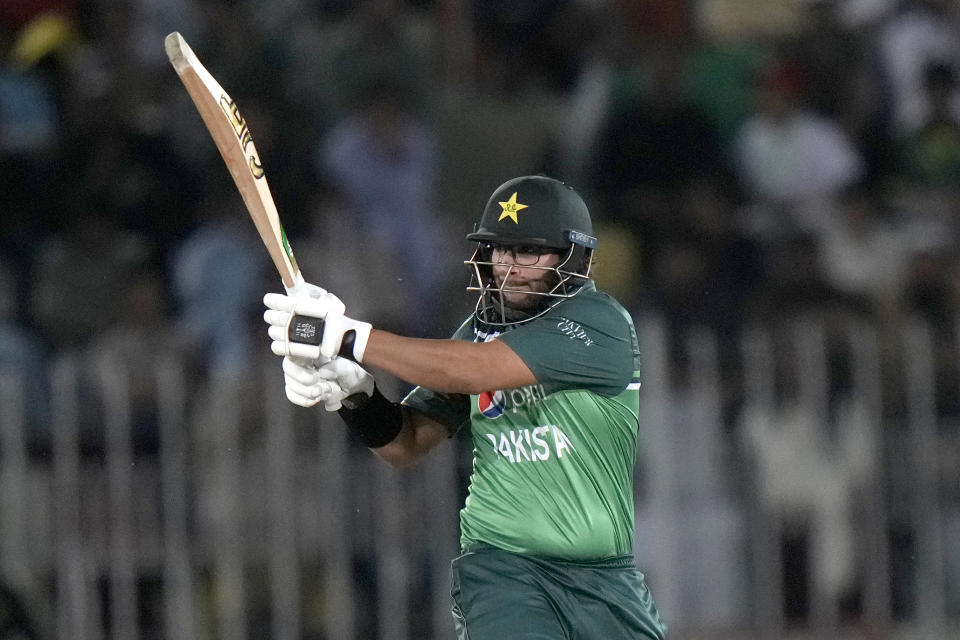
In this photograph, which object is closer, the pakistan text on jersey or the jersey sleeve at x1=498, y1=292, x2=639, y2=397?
the jersey sleeve at x1=498, y1=292, x2=639, y2=397

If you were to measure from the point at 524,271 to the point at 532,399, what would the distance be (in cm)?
42

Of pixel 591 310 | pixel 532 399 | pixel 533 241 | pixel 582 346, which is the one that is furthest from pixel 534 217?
pixel 532 399

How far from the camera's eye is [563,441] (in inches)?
209

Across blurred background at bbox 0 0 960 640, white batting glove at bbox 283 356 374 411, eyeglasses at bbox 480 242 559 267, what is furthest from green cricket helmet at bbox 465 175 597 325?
blurred background at bbox 0 0 960 640

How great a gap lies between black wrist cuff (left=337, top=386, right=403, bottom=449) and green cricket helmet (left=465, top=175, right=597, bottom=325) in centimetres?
48

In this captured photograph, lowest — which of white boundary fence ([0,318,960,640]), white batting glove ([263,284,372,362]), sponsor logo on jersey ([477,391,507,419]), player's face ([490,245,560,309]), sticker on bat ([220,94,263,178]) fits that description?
white boundary fence ([0,318,960,640])

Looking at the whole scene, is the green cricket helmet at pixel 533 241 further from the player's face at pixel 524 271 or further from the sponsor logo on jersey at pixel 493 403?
the sponsor logo on jersey at pixel 493 403

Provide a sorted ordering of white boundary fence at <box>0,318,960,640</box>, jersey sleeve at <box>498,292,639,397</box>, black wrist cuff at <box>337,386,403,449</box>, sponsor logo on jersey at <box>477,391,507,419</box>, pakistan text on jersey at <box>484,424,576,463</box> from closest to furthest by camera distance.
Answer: jersey sleeve at <box>498,292,639,397</box> → pakistan text on jersey at <box>484,424,576,463</box> → sponsor logo on jersey at <box>477,391,507,419</box> → black wrist cuff at <box>337,386,403,449</box> → white boundary fence at <box>0,318,960,640</box>

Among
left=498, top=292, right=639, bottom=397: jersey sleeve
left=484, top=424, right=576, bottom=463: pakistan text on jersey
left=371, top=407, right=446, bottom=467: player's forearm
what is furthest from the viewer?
left=371, top=407, right=446, bottom=467: player's forearm

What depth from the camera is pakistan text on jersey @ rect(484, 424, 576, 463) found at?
17.4ft

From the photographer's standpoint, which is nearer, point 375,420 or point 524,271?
point 524,271

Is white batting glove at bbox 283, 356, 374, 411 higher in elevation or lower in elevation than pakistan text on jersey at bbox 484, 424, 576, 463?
higher

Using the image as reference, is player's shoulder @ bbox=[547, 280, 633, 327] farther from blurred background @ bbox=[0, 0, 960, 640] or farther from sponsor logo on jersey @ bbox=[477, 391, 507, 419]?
blurred background @ bbox=[0, 0, 960, 640]

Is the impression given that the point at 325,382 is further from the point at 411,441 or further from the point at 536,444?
the point at 536,444
